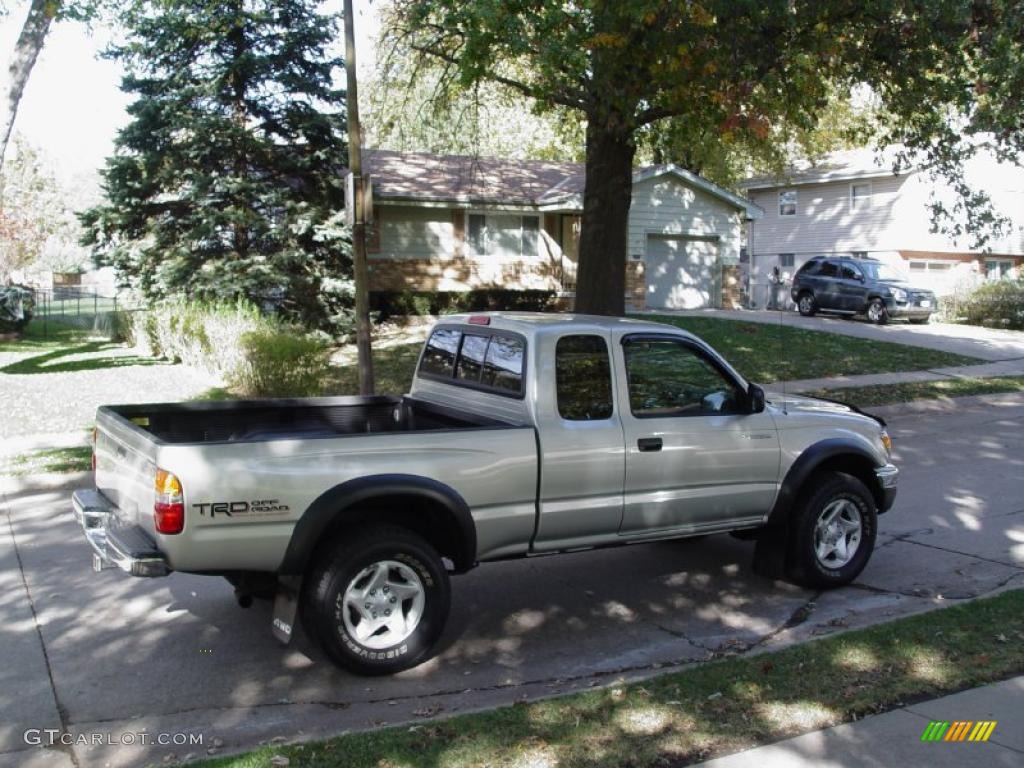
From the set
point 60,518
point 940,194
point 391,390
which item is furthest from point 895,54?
point 940,194

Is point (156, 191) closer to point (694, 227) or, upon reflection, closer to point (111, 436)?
point (694, 227)

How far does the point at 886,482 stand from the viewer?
6562 mm

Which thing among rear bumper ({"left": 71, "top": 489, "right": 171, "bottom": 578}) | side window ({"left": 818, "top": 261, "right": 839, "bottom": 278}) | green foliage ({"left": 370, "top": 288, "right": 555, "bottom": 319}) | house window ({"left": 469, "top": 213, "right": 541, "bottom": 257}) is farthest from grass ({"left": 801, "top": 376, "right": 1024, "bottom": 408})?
house window ({"left": 469, "top": 213, "right": 541, "bottom": 257})

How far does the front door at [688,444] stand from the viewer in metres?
5.68

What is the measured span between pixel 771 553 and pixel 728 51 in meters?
7.47

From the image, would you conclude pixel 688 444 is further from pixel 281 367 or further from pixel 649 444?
pixel 281 367

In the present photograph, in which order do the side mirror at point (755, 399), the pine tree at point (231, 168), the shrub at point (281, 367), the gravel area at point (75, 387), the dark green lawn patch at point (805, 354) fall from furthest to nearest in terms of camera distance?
the pine tree at point (231, 168) → the dark green lawn patch at point (805, 354) → the shrub at point (281, 367) → the gravel area at point (75, 387) → the side mirror at point (755, 399)

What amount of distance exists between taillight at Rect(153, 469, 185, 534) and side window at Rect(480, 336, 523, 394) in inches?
77.5

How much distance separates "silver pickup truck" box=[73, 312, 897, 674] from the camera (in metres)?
4.64

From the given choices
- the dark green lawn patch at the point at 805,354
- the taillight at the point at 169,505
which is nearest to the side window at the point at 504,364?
the taillight at the point at 169,505

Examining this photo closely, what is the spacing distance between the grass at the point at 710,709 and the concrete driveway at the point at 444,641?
0.38 meters

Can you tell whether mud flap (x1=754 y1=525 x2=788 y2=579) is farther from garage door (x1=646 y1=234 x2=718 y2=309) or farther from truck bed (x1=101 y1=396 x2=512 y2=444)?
garage door (x1=646 y1=234 x2=718 y2=309)

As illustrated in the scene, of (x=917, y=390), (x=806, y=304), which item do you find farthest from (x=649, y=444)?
(x=806, y=304)

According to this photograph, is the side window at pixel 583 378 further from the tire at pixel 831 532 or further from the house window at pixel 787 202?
the house window at pixel 787 202
